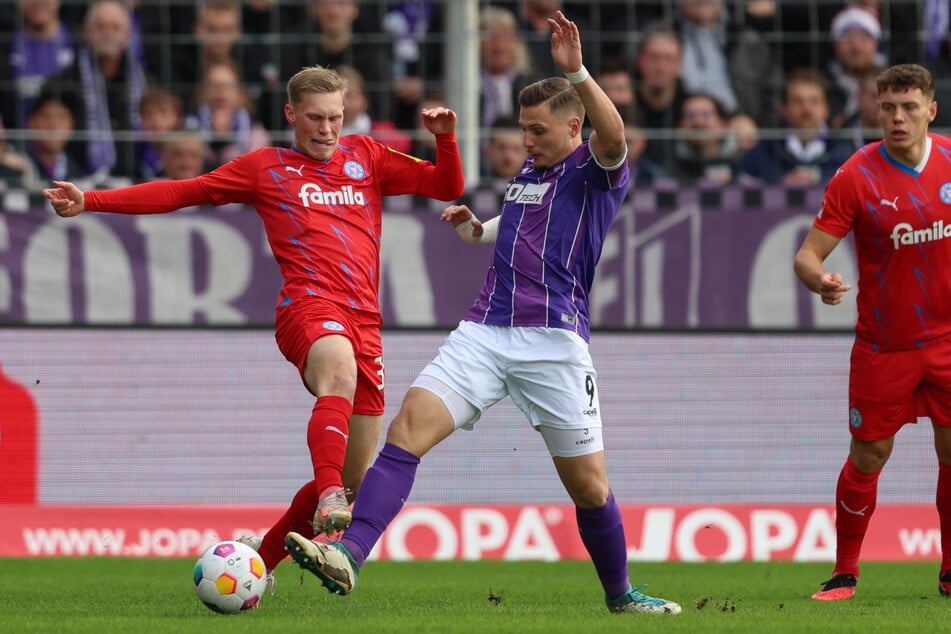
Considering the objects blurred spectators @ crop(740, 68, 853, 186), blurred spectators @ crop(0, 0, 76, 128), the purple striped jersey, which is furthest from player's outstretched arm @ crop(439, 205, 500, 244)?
blurred spectators @ crop(0, 0, 76, 128)

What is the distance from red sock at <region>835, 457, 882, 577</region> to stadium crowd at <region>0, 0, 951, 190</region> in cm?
491

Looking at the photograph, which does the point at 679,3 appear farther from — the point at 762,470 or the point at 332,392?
the point at 332,392

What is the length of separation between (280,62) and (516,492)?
426 cm

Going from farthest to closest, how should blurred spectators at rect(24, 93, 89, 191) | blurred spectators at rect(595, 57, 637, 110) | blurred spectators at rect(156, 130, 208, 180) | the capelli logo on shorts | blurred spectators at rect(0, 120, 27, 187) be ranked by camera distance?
blurred spectators at rect(595, 57, 637, 110) < blurred spectators at rect(24, 93, 89, 191) < blurred spectators at rect(0, 120, 27, 187) < blurred spectators at rect(156, 130, 208, 180) < the capelli logo on shorts

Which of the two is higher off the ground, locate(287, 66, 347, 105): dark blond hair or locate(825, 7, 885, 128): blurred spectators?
locate(825, 7, 885, 128): blurred spectators

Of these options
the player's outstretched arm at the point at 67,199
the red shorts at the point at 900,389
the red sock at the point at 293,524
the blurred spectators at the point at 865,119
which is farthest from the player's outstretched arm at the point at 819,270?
the blurred spectators at the point at 865,119

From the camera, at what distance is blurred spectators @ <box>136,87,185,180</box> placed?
1182 cm

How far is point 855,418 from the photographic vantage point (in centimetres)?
721

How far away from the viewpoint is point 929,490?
10.7 meters

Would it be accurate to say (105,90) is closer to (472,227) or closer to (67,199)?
(67,199)

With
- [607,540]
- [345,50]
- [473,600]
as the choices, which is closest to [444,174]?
[607,540]

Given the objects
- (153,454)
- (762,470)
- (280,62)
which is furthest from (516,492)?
(280,62)

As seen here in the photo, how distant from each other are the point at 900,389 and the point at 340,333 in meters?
2.60

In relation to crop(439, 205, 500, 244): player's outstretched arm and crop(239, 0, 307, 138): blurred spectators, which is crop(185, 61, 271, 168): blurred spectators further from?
crop(439, 205, 500, 244): player's outstretched arm
